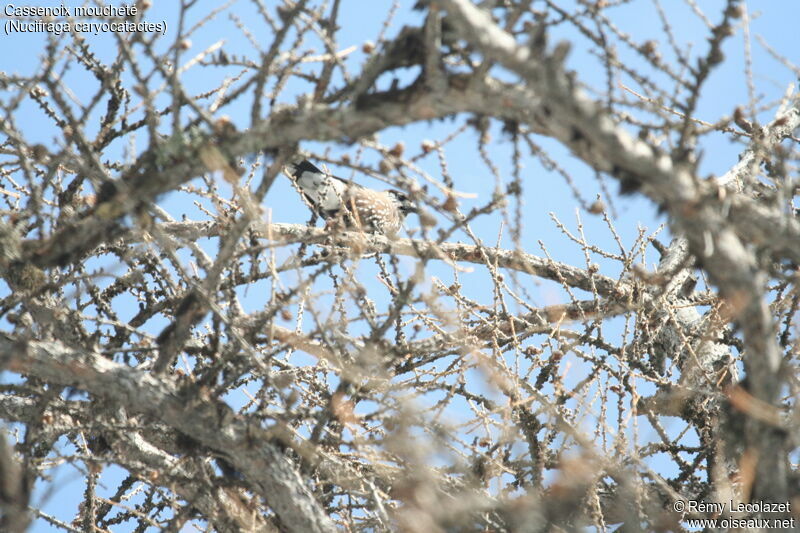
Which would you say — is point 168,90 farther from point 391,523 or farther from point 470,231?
point 391,523

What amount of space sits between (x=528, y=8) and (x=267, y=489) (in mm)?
1639

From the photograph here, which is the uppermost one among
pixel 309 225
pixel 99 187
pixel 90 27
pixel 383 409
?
pixel 309 225

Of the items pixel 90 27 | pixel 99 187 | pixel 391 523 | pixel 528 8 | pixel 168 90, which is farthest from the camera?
pixel 90 27

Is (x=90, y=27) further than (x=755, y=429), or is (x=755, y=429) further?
(x=90, y=27)

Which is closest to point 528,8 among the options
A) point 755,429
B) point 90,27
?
point 755,429

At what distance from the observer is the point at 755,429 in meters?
1.90

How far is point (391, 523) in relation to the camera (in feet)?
8.54

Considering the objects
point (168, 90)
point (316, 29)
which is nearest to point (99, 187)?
point (168, 90)

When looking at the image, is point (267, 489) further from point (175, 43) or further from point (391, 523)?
point (175, 43)

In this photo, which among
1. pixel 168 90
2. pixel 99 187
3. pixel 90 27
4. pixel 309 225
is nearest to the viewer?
pixel 168 90

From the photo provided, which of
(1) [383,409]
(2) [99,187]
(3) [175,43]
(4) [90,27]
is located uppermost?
(4) [90,27]

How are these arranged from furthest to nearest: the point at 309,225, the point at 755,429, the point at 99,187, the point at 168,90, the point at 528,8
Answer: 1. the point at 309,225
2. the point at 99,187
3. the point at 168,90
4. the point at 528,8
5. the point at 755,429

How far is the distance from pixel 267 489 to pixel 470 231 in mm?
1238

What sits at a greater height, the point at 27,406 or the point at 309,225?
the point at 309,225
